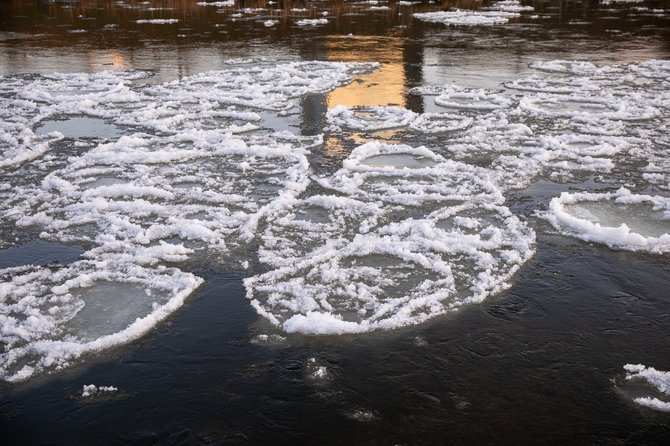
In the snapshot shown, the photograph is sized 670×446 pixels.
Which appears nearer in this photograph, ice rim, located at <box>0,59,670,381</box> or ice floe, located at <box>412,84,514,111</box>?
ice rim, located at <box>0,59,670,381</box>

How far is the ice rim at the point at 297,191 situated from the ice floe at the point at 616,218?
0.16 m

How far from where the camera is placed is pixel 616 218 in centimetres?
480

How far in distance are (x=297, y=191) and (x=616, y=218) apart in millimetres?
2594

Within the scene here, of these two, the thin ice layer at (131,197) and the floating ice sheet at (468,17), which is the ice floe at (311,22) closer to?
the floating ice sheet at (468,17)

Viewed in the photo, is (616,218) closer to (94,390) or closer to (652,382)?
(652,382)

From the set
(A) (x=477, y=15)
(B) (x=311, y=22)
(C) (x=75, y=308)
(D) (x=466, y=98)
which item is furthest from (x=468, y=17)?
(C) (x=75, y=308)

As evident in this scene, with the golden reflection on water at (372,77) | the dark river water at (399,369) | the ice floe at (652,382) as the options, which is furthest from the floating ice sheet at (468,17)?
the ice floe at (652,382)

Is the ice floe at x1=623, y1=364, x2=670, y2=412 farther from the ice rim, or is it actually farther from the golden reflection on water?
the golden reflection on water

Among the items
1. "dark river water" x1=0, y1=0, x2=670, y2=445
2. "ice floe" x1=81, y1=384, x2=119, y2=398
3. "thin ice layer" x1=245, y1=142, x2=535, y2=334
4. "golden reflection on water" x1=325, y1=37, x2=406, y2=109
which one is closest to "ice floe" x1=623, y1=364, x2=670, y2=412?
"dark river water" x1=0, y1=0, x2=670, y2=445

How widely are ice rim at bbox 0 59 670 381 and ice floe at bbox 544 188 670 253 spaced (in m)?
0.16

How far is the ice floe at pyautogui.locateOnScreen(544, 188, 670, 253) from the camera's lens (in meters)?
4.34

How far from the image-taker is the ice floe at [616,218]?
14.3ft

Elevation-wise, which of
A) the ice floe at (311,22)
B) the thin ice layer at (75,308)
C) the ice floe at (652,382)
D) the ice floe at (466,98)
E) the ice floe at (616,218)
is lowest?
the ice floe at (652,382)

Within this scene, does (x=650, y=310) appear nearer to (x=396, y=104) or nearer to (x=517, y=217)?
(x=517, y=217)
